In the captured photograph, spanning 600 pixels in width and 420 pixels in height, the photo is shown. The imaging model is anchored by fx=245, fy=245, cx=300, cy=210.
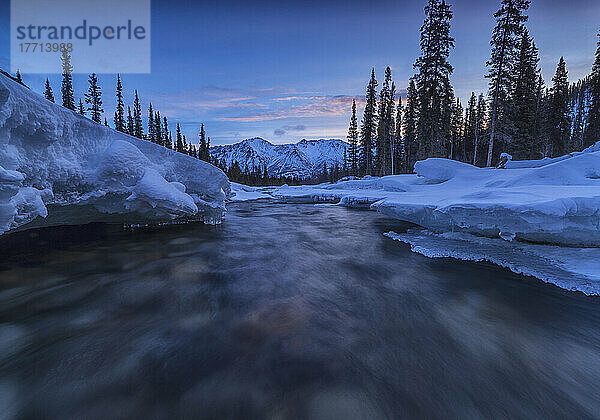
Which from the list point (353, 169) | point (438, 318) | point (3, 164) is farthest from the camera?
point (353, 169)

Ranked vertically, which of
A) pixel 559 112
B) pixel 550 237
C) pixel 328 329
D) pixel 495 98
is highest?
pixel 559 112

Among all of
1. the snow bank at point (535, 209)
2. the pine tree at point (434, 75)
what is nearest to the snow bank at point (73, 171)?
the snow bank at point (535, 209)

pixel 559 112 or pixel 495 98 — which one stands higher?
pixel 559 112

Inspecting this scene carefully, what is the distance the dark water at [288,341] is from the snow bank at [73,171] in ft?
4.60

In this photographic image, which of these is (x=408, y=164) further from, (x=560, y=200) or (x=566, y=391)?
(x=566, y=391)

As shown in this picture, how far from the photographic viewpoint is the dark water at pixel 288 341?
2.03m

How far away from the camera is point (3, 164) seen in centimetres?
387

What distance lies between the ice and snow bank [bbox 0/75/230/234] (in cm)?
692

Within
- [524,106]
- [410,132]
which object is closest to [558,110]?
[524,106]

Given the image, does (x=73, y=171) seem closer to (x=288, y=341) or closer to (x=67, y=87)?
(x=288, y=341)

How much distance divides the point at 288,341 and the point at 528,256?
5.51m

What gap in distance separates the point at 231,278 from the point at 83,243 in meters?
5.13

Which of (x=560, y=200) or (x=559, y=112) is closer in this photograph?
(x=560, y=200)

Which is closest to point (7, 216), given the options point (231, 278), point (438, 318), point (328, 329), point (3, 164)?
point (3, 164)
